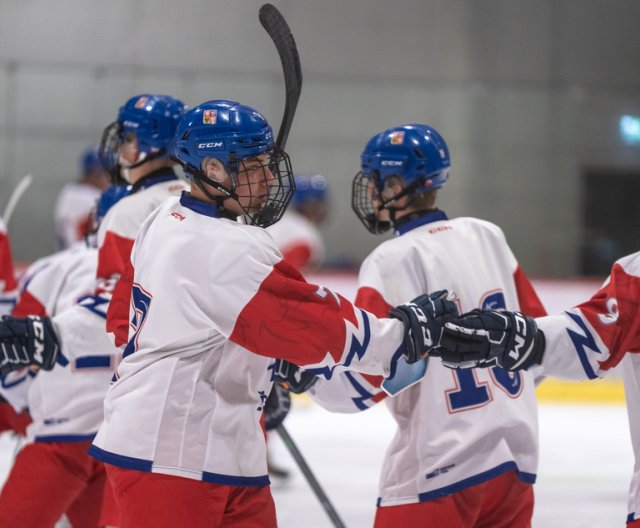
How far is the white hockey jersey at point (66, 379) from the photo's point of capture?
9.48 ft

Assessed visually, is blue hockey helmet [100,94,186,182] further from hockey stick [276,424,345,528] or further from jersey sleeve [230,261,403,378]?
jersey sleeve [230,261,403,378]

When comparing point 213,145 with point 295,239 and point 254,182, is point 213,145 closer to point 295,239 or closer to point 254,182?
point 254,182

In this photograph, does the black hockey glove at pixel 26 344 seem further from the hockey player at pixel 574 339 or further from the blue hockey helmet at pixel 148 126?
the hockey player at pixel 574 339

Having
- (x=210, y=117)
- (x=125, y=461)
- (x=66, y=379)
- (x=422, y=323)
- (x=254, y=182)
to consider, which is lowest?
(x=66, y=379)

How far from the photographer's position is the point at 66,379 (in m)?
2.93

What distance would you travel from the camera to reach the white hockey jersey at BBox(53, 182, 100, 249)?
685 centimetres

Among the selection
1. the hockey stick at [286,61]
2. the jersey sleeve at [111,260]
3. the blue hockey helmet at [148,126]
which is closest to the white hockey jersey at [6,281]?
the blue hockey helmet at [148,126]

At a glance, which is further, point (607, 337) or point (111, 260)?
point (111, 260)

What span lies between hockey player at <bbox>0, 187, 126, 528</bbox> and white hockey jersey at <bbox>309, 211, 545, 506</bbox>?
0.70m

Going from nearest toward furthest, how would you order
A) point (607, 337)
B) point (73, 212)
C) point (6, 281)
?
point (607, 337), point (6, 281), point (73, 212)

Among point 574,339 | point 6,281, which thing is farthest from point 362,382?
point 6,281

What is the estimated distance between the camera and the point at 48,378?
9.68ft

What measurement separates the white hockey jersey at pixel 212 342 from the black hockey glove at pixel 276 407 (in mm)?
651

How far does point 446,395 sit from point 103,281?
92 centimetres
